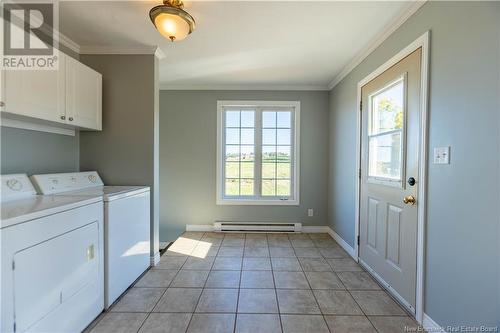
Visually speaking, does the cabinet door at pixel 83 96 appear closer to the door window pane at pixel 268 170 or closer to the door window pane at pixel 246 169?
the door window pane at pixel 246 169

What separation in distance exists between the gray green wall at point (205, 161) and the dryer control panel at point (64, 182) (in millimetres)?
1392

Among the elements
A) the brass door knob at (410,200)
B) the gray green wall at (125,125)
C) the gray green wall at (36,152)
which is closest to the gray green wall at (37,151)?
the gray green wall at (36,152)

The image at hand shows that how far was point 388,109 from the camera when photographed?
85.6 inches

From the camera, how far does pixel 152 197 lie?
2.58m

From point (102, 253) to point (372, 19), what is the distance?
2.92 metres

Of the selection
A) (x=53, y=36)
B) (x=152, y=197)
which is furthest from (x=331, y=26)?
(x=53, y=36)

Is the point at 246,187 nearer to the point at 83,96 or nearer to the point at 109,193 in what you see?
the point at 109,193

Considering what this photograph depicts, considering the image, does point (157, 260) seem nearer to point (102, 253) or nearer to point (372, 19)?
point (102, 253)

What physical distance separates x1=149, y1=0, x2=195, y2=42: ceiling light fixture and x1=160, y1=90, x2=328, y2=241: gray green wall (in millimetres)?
1963

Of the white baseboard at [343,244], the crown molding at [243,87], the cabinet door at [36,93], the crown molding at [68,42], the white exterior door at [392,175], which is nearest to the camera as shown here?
the cabinet door at [36,93]

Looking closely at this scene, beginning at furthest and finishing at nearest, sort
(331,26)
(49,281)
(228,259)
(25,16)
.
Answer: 1. (228,259)
2. (331,26)
3. (25,16)
4. (49,281)

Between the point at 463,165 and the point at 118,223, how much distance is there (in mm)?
2454

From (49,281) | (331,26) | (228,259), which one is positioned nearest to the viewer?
(49,281)

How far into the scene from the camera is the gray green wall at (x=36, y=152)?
1.83m
